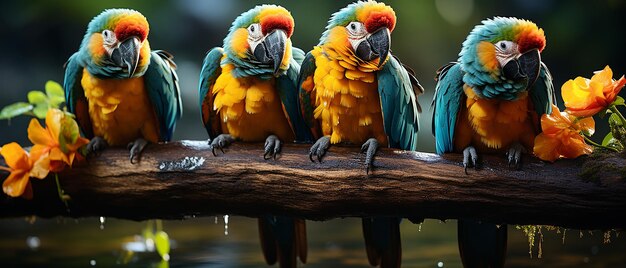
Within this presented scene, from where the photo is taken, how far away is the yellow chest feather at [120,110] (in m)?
2.18

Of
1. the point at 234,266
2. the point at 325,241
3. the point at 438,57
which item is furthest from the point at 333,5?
A: the point at 234,266

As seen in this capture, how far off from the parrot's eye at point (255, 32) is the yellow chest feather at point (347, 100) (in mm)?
185

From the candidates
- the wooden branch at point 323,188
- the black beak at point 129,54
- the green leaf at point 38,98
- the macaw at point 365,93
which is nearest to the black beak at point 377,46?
the macaw at point 365,93

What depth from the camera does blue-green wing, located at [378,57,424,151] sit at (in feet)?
6.47

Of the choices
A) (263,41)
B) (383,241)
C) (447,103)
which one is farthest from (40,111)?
(447,103)

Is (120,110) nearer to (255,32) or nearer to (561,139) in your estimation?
(255,32)

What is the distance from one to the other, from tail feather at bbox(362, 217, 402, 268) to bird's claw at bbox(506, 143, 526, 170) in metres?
0.43

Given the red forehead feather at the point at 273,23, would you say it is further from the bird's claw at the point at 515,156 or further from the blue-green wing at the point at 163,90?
the bird's claw at the point at 515,156

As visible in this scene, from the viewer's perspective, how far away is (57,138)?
212cm

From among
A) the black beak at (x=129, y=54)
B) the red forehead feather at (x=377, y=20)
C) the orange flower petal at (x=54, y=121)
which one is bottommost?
the orange flower petal at (x=54, y=121)

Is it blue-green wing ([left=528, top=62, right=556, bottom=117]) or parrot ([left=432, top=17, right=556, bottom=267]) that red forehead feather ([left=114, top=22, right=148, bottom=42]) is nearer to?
parrot ([left=432, top=17, right=556, bottom=267])

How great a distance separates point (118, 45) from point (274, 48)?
20.4 inches

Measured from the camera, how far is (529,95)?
1.93m

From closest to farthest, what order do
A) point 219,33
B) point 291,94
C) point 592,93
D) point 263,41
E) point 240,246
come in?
point 592,93
point 263,41
point 291,94
point 240,246
point 219,33
